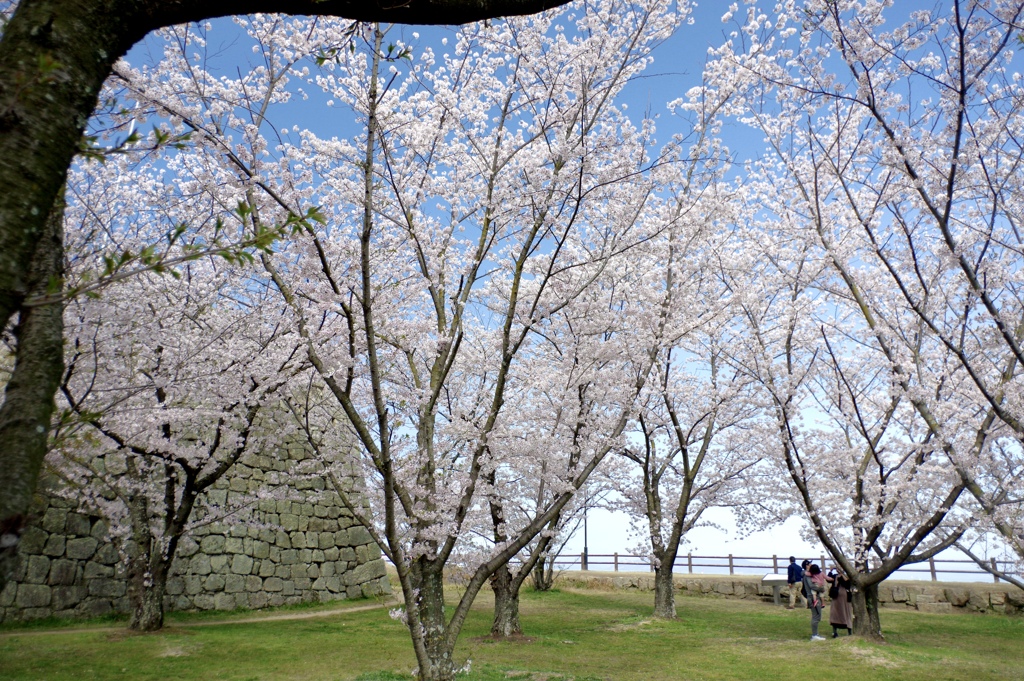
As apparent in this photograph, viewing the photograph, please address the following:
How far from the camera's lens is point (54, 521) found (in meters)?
11.8

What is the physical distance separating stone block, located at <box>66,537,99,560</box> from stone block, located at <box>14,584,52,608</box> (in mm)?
701

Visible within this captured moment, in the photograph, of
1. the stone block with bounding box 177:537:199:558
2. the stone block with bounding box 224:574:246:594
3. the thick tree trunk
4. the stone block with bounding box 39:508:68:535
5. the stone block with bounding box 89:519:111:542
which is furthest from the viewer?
the stone block with bounding box 224:574:246:594

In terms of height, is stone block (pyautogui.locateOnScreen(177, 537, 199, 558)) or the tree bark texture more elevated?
the tree bark texture

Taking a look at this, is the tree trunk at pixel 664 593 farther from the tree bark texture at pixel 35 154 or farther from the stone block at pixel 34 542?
the tree bark texture at pixel 35 154

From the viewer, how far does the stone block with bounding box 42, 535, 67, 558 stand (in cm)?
1157

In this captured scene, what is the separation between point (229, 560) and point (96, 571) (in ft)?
8.59

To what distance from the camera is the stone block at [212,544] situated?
45.6ft

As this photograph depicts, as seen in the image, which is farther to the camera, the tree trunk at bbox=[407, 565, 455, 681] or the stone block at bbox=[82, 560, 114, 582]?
the stone block at bbox=[82, 560, 114, 582]

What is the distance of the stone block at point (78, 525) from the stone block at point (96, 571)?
543 mm

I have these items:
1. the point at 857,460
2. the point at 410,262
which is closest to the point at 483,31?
the point at 410,262

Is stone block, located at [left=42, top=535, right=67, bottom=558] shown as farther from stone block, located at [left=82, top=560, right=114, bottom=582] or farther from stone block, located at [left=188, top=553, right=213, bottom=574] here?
stone block, located at [left=188, top=553, right=213, bottom=574]

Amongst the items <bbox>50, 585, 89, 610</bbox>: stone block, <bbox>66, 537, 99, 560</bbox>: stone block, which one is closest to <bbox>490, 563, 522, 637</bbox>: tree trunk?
<bbox>50, 585, 89, 610</bbox>: stone block

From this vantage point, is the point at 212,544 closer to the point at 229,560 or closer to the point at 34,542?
the point at 229,560

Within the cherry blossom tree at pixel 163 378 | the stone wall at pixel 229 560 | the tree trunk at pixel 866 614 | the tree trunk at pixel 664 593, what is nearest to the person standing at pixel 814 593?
the tree trunk at pixel 866 614
